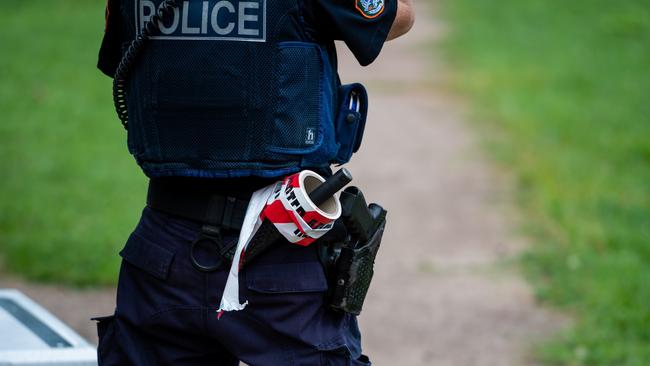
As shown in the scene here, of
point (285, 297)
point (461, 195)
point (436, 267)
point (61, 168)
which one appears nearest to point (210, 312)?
point (285, 297)

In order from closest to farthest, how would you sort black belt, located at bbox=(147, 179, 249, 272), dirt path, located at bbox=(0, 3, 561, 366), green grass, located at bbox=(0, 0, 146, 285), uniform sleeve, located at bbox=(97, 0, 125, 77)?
black belt, located at bbox=(147, 179, 249, 272)
uniform sleeve, located at bbox=(97, 0, 125, 77)
dirt path, located at bbox=(0, 3, 561, 366)
green grass, located at bbox=(0, 0, 146, 285)

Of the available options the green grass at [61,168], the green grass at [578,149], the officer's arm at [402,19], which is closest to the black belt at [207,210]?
the officer's arm at [402,19]

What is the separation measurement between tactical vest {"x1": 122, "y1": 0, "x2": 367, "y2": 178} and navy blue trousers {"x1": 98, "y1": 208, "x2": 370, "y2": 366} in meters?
0.21

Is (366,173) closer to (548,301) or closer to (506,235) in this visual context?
(506,235)

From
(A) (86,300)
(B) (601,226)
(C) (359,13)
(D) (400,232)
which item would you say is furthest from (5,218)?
(C) (359,13)

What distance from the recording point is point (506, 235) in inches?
239

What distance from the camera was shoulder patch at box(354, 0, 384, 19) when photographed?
7.50 feet

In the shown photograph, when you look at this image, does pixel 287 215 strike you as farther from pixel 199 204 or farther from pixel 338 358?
pixel 338 358

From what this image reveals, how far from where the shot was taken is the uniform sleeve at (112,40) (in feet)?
8.04

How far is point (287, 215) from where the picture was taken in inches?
88.6

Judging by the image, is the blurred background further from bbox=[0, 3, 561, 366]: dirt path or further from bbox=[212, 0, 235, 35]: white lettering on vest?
bbox=[212, 0, 235, 35]: white lettering on vest

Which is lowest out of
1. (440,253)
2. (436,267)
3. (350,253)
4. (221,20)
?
(350,253)

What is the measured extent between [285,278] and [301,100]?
0.43 m

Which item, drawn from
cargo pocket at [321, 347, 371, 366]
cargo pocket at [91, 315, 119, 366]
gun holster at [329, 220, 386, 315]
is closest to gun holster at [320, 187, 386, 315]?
gun holster at [329, 220, 386, 315]
